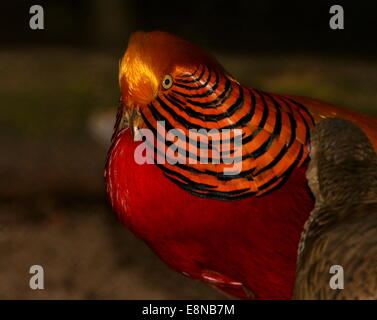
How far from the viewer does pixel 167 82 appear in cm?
90

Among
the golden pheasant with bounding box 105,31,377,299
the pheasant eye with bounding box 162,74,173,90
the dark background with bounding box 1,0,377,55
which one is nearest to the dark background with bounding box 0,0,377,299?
the dark background with bounding box 1,0,377,55

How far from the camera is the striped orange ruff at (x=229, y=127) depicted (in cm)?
90

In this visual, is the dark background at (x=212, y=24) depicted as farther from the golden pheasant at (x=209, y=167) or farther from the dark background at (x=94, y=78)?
the golden pheasant at (x=209, y=167)

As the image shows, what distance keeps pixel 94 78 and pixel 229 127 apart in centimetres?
119

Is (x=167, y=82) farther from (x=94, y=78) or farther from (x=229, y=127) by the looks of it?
(x=94, y=78)

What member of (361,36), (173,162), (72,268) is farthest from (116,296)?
(361,36)

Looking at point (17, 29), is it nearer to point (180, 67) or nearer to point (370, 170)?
point (180, 67)

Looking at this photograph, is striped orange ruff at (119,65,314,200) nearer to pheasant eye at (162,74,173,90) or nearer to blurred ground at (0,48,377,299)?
pheasant eye at (162,74,173,90)

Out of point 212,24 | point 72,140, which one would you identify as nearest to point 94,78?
point 72,140

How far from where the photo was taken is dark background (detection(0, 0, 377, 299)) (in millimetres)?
1937

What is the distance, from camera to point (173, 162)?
93cm

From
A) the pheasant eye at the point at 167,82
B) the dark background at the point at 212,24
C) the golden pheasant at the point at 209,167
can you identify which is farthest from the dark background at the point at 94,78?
the pheasant eye at the point at 167,82

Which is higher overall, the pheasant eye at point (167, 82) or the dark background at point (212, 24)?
the dark background at point (212, 24)

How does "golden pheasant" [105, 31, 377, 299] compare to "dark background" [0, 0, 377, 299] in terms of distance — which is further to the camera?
"dark background" [0, 0, 377, 299]
